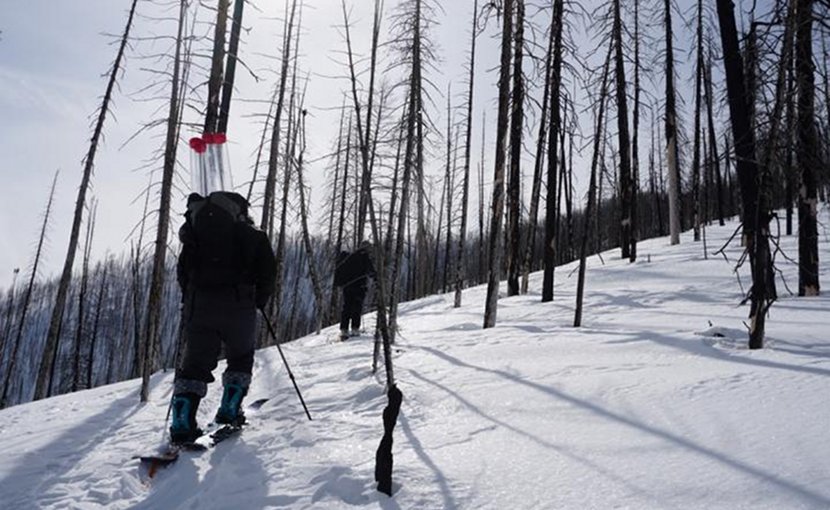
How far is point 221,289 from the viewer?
3828 millimetres

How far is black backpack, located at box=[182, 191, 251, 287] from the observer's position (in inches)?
148

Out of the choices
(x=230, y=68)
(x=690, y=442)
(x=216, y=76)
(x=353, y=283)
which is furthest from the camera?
(x=353, y=283)

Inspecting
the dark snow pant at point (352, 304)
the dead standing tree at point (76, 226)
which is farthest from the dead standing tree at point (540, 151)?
the dead standing tree at point (76, 226)

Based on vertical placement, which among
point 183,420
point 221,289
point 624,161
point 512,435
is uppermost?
point 624,161

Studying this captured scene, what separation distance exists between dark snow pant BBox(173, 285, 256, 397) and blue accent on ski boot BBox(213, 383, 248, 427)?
0.18 ft

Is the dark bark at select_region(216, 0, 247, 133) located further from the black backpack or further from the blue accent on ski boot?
the blue accent on ski boot

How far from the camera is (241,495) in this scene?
2.73 meters

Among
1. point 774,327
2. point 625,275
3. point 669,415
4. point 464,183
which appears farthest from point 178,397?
point 464,183

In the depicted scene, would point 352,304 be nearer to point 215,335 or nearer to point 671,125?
point 215,335

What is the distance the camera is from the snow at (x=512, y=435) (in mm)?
2270

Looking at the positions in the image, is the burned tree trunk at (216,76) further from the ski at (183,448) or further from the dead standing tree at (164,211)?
the ski at (183,448)

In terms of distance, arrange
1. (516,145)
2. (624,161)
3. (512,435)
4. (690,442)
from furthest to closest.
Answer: (624,161) < (516,145) < (512,435) < (690,442)

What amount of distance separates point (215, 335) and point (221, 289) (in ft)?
1.20

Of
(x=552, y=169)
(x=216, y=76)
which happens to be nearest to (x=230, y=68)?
(x=216, y=76)
